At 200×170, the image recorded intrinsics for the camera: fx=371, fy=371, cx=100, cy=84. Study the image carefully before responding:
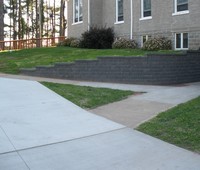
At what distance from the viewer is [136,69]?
14406 mm

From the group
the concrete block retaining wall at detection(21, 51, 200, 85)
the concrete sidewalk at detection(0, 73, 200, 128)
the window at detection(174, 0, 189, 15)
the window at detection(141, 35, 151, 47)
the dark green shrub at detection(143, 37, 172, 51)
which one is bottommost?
the concrete sidewalk at detection(0, 73, 200, 128)

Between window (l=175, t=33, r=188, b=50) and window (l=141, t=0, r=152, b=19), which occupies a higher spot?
window (l=141, t=0, r=152, b=19)

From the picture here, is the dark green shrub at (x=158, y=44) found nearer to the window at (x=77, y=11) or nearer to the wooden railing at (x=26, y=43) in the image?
the window at (x=77, y=11)

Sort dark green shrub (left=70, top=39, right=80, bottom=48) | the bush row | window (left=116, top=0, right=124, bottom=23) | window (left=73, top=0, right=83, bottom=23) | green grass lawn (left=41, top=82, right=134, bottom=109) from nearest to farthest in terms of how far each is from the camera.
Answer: green grass lawn (left=41, top=82, right=134, bottom=109) < the bush row < window (left=116, top=0, right=124, bottom=23) < dark green shrub (left=70, top=39, right=80, bottom=48) < window (left=73, top=0, right=83, bottom=23)

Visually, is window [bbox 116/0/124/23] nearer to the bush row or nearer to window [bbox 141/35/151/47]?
the bush row

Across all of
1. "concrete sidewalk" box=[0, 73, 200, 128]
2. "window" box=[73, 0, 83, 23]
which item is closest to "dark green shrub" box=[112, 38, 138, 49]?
"window" box=[73, 0, 83, 23]

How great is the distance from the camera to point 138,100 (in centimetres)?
1039

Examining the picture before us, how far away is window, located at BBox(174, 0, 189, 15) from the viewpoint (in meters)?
18.0

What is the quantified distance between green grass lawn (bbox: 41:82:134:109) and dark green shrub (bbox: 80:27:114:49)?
11384 mm

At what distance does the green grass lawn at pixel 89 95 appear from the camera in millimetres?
9867

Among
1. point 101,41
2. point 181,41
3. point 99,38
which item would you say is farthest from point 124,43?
point 181,41

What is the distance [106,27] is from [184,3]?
25.8 ft

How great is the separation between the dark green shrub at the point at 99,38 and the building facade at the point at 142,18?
0.54 m

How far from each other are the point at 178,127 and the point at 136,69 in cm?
730
